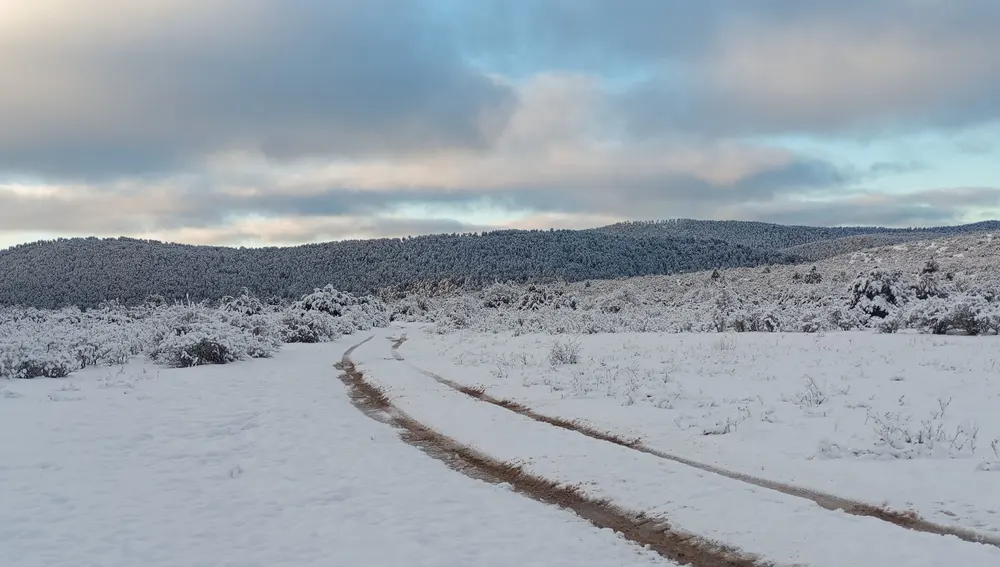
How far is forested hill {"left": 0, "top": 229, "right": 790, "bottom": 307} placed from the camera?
9681 centimetres

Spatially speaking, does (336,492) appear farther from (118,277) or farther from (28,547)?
(118,277)

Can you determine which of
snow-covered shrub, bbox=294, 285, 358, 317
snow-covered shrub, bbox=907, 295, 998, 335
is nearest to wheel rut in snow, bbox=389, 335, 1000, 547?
snow-covered shrub, bbox=907, 295, 998, 335

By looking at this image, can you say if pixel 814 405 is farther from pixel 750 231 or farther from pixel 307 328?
pixel 750 231

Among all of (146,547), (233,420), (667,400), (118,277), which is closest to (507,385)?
(667,400)

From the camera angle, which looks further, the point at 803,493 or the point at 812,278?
the point at 812,278

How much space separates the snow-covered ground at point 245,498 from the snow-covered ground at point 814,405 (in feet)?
10.8

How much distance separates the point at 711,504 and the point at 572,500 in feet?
5.91

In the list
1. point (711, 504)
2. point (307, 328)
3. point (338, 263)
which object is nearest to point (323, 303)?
point (307, 328)

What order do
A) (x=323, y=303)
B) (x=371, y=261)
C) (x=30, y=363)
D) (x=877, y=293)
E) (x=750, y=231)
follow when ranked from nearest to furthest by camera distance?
1. (x=30, y=363)
2. (x=877, y=293)
3. (x=323, y=303)
4. (x=371, y=261)
5. (x=750, y=231)

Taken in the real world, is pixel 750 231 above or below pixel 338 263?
above

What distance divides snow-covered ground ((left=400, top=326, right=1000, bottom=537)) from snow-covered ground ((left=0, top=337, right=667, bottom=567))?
130 inches

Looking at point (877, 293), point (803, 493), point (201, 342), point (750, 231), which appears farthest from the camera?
point (750, 231)

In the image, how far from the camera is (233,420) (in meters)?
14.1

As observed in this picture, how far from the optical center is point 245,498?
29.7ft
